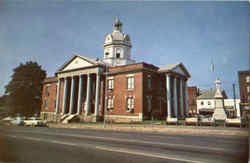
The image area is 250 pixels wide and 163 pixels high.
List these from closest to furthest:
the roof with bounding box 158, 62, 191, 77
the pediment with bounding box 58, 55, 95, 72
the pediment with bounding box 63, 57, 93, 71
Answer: the roof with bounding box 158, 62, 191, 77, the pediment with bounding box 58, 55, 95, 72, the pediment with bounding box 63, 57, 93, 71

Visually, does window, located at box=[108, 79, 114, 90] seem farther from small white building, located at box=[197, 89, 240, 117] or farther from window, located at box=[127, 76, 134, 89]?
small white building, located at box=[197, 89, 240, 117]

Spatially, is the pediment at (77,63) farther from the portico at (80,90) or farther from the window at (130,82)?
the window at (130,82)

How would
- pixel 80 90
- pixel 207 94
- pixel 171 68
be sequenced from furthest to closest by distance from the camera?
pixel 207 94 → pixel 80 90 → pixel 171 68

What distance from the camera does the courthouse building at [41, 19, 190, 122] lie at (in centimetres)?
3086

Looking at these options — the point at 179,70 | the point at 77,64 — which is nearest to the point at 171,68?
the point at 179,70

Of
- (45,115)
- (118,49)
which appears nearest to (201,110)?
(118,49)

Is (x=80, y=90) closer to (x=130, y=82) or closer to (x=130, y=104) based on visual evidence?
(x=130, y=82)

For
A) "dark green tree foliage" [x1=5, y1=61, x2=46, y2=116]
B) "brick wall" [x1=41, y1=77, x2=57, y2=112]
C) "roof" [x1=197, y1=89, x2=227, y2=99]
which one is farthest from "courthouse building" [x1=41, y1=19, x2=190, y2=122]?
"roof" [x1=197, y1=89, x2=227, y2=99]

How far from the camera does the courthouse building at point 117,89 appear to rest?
101 feet

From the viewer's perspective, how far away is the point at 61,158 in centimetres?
617

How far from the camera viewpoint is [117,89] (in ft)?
109

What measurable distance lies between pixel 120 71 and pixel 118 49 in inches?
422

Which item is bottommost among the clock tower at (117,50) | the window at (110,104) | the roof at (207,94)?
the window at (110,104)

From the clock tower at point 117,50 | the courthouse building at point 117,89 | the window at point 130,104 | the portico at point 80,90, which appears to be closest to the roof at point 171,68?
the courthouse building at point 117,89
